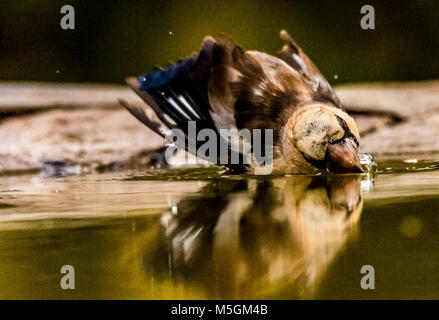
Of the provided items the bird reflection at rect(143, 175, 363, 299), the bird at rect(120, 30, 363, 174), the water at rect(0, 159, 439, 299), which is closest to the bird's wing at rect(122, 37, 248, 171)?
the bird at rect(120, 30, 363, 174)

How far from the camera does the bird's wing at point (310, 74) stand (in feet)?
7.68

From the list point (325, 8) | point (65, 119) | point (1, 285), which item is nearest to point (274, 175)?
point (1, 285)

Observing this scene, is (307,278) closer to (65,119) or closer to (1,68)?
(65,119)

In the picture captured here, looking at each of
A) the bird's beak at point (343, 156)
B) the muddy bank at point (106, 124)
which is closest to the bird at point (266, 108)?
the bird's beak at point (343, 156)

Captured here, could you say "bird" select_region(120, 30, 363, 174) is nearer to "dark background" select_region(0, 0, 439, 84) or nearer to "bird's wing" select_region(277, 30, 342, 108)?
"bird's wing" select_region(277, 30, 342, 108)

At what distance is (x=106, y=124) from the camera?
3.69 m

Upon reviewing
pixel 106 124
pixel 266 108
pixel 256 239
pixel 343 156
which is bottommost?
pixel 256 239

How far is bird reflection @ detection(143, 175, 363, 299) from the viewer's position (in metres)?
1.08

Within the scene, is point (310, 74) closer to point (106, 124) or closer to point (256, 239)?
point (256, 239)

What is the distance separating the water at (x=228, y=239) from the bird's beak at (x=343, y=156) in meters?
0.05

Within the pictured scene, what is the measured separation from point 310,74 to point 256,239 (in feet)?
4.03

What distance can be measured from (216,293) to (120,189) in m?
1.16

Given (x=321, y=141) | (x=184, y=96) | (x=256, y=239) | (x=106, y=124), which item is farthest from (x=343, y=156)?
(x=106, y=124)

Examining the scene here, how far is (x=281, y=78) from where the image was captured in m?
2.31
